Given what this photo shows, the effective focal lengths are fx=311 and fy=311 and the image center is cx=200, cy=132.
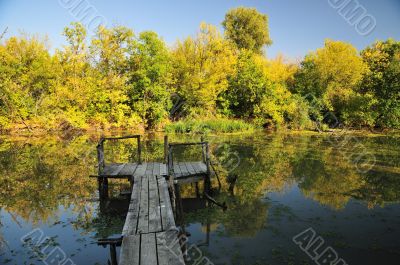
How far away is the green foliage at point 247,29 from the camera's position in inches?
1938

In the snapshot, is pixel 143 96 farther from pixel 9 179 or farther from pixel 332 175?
pixel 332 175

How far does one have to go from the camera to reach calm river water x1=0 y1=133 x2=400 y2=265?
22.7ft

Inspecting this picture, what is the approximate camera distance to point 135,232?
5.60m

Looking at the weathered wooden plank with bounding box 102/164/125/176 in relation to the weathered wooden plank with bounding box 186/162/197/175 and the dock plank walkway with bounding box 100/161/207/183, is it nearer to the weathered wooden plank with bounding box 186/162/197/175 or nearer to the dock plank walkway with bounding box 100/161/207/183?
the dock plank walkway with bounding box 100/161/207/183

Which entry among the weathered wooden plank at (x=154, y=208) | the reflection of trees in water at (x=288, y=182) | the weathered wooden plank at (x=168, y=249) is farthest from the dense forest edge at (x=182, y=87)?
the weathered wooden plank at (x=168, y=249)

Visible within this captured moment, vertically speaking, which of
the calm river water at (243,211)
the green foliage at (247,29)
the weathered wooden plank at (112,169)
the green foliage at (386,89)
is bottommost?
the calm river water at (243,211)

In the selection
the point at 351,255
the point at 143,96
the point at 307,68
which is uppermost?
the point at 307,68

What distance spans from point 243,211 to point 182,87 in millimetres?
27252

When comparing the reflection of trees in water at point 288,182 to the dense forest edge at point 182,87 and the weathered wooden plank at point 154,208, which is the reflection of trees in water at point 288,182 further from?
the dense forest edge at point 182,87

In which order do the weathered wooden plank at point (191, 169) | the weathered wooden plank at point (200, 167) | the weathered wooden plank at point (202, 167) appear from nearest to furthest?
the weathered wooden plank at point (191, 169), the weathered wooden plank at point (200, 167), the weathered wooden plank at point (202, 167)

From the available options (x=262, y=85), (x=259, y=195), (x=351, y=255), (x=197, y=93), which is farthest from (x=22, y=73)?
(x=351, y=255)

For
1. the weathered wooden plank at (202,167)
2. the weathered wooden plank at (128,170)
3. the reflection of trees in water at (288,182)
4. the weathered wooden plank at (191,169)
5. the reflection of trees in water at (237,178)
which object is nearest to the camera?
the reflection of trees in water at (288,182)

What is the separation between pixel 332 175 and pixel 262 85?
23.0 metres

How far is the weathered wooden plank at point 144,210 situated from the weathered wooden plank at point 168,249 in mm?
422
